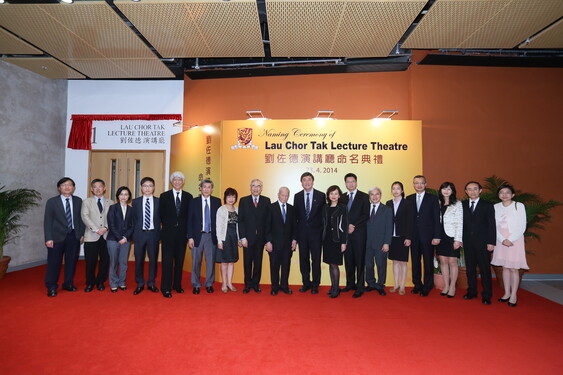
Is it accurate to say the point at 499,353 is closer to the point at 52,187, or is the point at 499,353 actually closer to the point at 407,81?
the point at 407,81

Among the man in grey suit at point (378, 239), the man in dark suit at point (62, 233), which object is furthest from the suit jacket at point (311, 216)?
the man in dark suit at point (62, 233)

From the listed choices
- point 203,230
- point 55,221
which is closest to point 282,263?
point 203,230

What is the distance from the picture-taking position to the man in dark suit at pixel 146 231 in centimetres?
460

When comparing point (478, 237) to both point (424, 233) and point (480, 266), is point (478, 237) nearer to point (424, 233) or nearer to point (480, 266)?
point (480, 266)

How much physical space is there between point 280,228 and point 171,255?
1.53 meters

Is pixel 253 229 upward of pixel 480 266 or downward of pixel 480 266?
upward

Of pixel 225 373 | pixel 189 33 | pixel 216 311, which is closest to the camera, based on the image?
pixel 225 373

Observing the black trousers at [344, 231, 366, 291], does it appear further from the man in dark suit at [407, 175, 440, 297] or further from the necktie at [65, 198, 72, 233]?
the necktie at [65, 198, 72, 233]

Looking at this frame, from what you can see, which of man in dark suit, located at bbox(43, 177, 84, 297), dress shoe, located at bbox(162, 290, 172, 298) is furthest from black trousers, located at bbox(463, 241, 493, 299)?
man in dark suit, located at bbox(43, 177, 84, 297)

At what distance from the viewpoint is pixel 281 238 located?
471cm

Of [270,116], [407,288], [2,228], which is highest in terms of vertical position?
[270,116]

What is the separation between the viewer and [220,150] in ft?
18.2

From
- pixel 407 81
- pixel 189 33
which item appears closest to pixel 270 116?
pixel 189 33

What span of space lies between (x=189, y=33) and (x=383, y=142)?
3.45m
